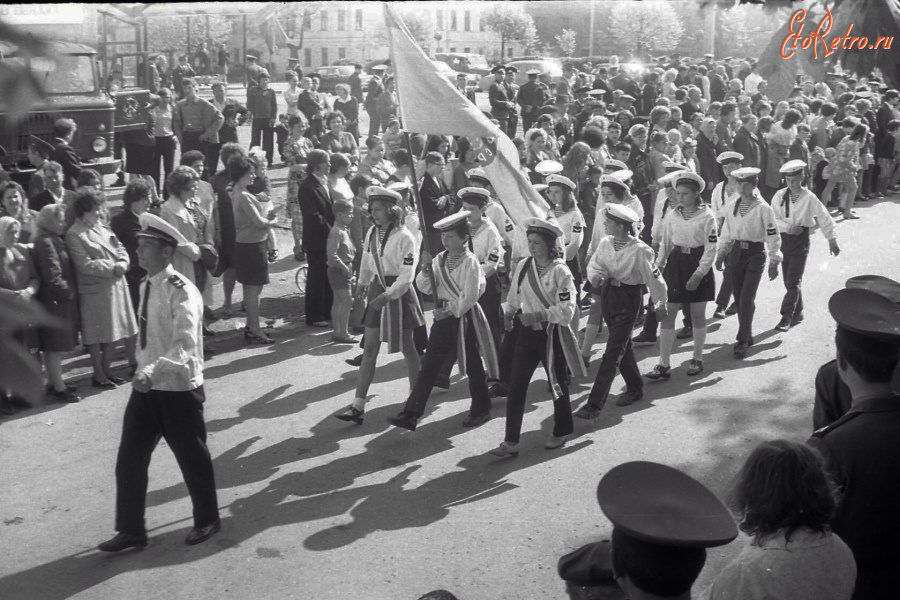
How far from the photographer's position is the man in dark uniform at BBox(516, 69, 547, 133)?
2114 centimetres

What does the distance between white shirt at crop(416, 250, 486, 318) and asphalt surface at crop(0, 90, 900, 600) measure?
1026 mm

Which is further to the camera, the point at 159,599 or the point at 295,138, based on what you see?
the point at 295,138

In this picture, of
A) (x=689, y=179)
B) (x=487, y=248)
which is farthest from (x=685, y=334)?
(x=487, y=248)

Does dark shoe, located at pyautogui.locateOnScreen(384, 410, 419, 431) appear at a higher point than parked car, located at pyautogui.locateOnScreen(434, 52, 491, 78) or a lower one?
lower

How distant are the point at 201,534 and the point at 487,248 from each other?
143 inches

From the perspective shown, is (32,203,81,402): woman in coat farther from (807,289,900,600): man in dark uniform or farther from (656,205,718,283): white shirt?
(807,289,900,600): man in dark uniform

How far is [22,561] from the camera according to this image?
594 cm

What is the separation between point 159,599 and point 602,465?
330 cm

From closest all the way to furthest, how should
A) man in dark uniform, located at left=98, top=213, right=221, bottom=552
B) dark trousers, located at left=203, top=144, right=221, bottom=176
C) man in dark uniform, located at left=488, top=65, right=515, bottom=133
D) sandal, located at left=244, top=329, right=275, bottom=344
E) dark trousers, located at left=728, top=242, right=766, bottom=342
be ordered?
man in dark uniform, located at left=98, top=213, right=221, bottom=552, dark trousers, located at left=728, top=242, right=766, bottom=342, sandal, located at left=244, top=329, right=275, bottom=344, dark trousers, located at left=203, top=144, right=221, bottom=176, man in dark uniform, located at left=488, top=65, right=515, bottom=133

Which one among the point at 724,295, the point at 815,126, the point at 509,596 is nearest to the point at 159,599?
the point at 509,596

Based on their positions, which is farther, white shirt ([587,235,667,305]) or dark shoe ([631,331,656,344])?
dark shoe ([631,331,656,344])

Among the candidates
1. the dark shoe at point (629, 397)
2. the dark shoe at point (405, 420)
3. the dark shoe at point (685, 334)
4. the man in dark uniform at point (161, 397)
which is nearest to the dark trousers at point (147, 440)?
the man in dark uniform at point (161, 397)

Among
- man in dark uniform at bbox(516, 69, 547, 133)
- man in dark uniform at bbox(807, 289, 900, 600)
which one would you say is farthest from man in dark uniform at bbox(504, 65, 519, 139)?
man in dark uniform at bbox(807, 289, 900, 600)

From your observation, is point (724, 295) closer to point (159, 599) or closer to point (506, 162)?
point (506, 162)
